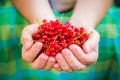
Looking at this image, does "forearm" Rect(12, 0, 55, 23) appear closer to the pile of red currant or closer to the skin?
the skin

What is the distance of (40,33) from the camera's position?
0.72 meters

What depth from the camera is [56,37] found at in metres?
0.69

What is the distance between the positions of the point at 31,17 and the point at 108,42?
9.4 inches

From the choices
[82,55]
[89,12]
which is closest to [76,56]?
[82,55]

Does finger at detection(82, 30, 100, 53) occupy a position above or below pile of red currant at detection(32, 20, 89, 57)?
below

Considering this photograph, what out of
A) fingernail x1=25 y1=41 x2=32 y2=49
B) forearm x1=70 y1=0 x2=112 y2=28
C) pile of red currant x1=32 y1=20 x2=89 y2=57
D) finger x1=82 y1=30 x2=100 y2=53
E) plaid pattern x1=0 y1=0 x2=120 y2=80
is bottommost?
plaid pattern x1=0 y1=0 x2=120 y2=80

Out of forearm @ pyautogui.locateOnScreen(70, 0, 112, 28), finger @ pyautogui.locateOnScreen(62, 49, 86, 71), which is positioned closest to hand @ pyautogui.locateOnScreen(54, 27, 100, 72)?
finger @ pyautogui.locateOnScreen(62, 49, 86, 71)

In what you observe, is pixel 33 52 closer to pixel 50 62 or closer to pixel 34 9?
pixel 50 62

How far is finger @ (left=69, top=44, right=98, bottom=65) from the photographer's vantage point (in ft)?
2.21

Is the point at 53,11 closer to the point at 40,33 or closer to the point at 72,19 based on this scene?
the point at 72,19

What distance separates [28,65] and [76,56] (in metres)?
0.25

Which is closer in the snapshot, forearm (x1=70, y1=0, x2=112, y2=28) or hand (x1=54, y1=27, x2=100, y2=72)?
hand (x1=54, y1=27, x2=100, y2=72)

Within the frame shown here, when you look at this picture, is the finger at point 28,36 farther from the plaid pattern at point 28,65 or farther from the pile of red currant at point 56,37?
the plaid pattern at point 28,65

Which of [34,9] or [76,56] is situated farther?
[34,9]
